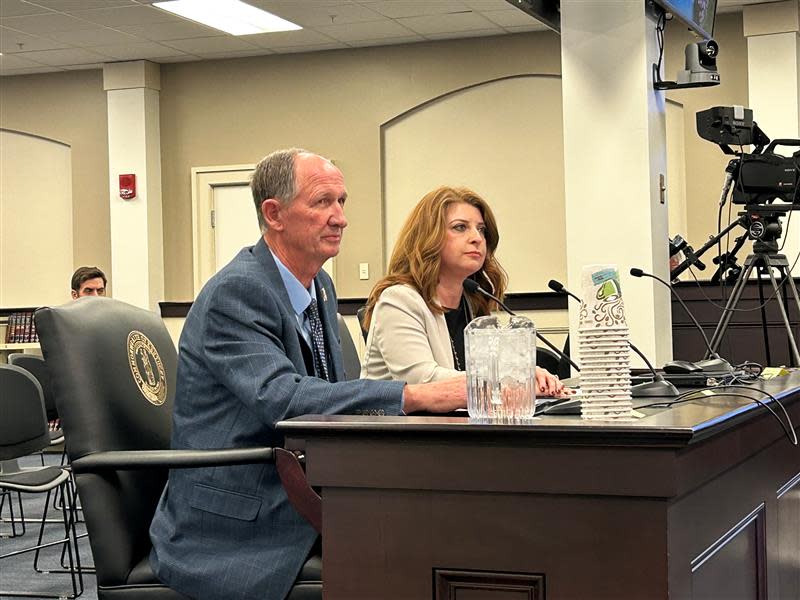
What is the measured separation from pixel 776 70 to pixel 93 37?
4.86 meters

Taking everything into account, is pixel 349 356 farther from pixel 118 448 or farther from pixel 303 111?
pixel 303 111

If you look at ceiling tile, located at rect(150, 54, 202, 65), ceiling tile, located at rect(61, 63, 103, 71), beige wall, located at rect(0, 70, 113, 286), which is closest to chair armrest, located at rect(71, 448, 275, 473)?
ceiling tile, located at rect(150, 54, 202, 65)

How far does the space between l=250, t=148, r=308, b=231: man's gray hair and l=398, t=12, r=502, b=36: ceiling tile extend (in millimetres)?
6152

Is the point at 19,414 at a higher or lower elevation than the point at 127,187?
lower

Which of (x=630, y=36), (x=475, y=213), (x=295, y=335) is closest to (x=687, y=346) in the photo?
(x=630, y=36)

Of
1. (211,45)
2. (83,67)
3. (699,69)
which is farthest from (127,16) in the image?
(699,69)

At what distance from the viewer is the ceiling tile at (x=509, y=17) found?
27.1 feet

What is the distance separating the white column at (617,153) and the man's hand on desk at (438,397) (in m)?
3.50

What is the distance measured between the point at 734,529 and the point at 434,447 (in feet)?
1.92

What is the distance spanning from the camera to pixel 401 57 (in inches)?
366

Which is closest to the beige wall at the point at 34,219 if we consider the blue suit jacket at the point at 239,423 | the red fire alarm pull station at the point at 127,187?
the red fire alarm pull station at the point at 127,187

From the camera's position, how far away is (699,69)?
5605 mm

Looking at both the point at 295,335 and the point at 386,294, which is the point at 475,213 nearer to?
the point at 386,294

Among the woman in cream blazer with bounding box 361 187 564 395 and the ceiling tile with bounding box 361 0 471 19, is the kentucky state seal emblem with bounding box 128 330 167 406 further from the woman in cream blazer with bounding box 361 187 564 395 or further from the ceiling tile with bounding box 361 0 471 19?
the ceiling tile with bounding box 361 0 471 19
